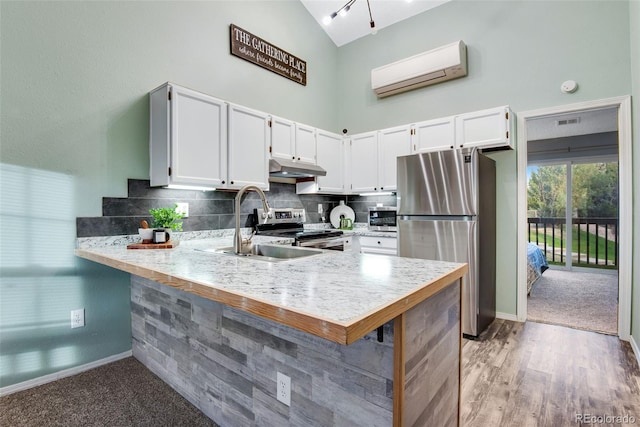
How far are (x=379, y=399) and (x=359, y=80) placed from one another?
13.8 ft

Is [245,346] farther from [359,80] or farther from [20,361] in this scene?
[359,80]

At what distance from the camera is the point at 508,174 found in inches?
127

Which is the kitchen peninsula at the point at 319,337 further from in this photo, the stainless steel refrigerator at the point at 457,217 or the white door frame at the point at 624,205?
the white door frame at the point at 624,205

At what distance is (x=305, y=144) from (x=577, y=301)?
3.79 metres

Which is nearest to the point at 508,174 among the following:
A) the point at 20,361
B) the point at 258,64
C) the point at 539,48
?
the point at 539,48

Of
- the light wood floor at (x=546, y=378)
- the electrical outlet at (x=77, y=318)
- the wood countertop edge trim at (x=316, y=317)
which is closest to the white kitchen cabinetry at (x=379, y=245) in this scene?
the light wood floor at (x=546, y=378)

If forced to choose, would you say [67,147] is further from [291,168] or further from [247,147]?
[291,168]

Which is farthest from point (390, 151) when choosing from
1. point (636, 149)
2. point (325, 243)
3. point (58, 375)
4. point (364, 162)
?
point (58, 375)

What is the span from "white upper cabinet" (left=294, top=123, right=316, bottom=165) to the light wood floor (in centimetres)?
243

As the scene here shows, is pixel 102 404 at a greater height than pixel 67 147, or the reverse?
pixel 67 147

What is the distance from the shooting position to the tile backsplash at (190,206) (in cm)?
229

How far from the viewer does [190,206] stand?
9.13 ft

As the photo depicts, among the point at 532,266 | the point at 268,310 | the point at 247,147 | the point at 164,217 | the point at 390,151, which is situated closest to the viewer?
the point at 268,310

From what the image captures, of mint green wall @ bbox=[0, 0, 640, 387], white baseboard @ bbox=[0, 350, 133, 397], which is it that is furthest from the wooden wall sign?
white baseboard @ bbox=[0, 350, 133, 397]
